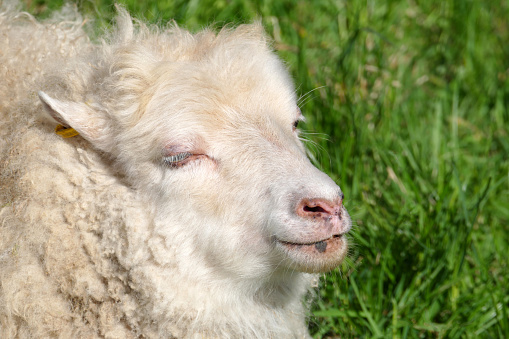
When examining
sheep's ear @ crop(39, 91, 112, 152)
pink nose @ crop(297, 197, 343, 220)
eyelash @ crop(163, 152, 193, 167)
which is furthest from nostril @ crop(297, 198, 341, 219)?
sheep's ear @ crop(39, 91, 112, 152)

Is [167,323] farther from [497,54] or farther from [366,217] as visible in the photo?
[497,54]

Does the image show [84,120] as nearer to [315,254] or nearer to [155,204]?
[155,204]

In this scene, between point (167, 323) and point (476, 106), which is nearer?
point (167, 323)

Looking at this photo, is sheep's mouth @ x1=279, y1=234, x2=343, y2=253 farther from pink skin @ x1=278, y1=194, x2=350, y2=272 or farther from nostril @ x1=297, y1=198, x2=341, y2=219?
nostril @ x1=297, y1=198, x2=341, y2=219

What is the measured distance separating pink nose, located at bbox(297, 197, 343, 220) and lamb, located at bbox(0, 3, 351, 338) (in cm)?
1

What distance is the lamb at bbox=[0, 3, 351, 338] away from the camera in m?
2.64

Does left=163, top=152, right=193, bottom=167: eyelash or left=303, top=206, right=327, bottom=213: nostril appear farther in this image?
left=163, top=152, right=193, bottom=167: eyelash

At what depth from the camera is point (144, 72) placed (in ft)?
9.04

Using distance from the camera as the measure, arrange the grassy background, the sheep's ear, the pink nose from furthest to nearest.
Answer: the grassy background < the sheep's ear < the pink nose

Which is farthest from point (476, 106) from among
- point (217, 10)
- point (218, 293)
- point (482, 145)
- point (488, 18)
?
point (218, 293)

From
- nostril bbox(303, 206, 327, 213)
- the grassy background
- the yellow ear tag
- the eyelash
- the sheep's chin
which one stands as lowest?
the grassy background

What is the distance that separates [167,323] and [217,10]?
2.84m

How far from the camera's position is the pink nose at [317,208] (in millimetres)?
2465

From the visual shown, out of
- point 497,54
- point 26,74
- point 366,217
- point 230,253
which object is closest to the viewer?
point 230,253
